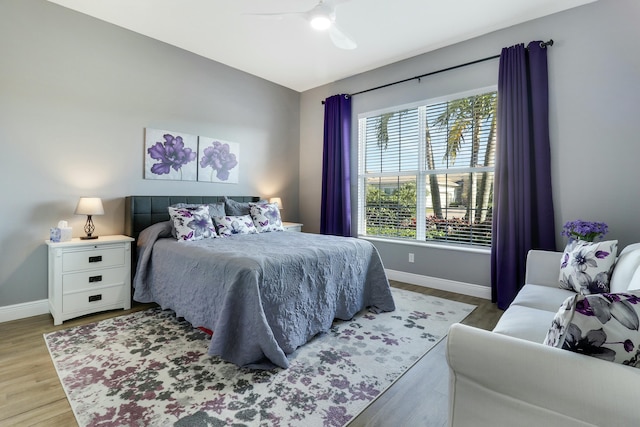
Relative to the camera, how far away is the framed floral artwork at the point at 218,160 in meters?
3.94

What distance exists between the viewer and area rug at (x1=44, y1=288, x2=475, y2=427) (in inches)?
61.4

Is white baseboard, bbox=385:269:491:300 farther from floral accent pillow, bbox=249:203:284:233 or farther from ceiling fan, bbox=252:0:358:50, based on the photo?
ceiling fan, bbox=252:0:358:50

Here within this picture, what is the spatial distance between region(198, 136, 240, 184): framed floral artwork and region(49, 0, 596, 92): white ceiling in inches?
43.4

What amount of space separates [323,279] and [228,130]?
2.77m

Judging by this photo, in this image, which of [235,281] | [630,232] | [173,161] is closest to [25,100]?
[173,161]

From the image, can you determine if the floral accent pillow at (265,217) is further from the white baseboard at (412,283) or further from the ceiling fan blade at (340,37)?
the ceiling fan blade at (340,37)

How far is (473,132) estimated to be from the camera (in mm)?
3520

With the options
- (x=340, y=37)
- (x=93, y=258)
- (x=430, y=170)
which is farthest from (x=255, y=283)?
(x=430, y=170)

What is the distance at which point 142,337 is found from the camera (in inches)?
94.7

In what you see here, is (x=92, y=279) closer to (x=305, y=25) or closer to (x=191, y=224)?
(x=191, y=224)

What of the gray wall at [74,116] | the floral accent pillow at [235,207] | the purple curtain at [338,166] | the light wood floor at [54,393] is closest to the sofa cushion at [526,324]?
the light wood floor at [54,393]

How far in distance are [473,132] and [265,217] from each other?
2661 millimetres

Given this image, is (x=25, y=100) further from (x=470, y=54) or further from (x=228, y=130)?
(x=470, y=54)

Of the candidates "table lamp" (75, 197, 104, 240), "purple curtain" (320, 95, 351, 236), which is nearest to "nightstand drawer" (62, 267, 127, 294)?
"table lamp" (75, 197, 104, 240)
